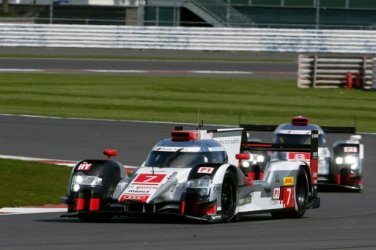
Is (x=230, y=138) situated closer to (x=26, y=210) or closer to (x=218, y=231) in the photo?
(x=26, y=210)

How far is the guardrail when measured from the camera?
2228 inches

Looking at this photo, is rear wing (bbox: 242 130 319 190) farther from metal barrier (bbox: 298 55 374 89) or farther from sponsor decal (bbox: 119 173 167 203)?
metal barrier (bbox: 298 55 374 89)

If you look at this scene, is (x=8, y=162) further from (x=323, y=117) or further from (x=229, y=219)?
(x=323, y=117)

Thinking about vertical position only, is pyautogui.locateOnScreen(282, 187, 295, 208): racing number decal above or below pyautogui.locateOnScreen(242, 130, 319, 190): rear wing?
below

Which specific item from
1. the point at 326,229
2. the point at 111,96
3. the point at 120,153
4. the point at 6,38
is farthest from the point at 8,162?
the point at 6,38

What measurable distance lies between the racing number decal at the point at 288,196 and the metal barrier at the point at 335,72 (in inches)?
994

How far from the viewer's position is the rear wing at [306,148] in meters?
15.9

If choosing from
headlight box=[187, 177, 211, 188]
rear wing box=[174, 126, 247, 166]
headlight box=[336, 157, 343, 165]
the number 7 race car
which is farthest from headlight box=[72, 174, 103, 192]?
headlight box=[336, 157, 343, 165]

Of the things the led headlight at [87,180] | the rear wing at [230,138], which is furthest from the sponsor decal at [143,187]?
the rear wing at [230,138]

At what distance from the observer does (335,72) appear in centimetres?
4056

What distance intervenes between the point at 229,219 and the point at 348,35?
43937 millimetres

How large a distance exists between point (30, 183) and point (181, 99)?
57.6 feet

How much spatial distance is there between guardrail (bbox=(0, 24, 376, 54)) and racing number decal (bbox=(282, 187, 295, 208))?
137ft

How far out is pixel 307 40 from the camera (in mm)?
57000
